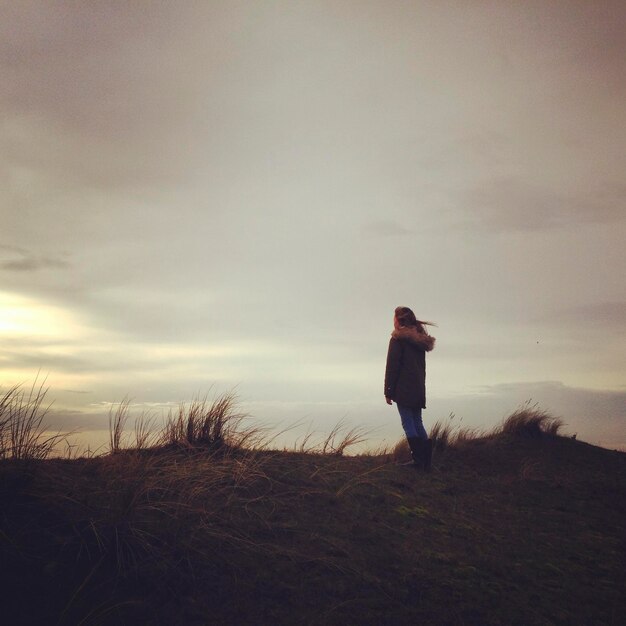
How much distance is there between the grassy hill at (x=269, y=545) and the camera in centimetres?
344

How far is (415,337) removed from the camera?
8062 mm

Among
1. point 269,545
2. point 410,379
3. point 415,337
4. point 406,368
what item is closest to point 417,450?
point 410,379

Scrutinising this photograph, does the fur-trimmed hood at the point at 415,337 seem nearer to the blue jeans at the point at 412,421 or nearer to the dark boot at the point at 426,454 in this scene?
the blue jeans at the point at 412,421

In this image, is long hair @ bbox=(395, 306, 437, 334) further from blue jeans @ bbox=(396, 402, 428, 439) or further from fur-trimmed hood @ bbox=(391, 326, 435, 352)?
blue jeans @ bbox=(396, 402, 428, 439)

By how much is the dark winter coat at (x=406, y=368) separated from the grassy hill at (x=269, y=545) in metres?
1.43

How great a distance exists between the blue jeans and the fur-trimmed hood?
0.97m

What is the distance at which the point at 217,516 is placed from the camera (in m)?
4.45

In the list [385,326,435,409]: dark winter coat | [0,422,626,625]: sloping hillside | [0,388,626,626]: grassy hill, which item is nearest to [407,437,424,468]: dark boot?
[385,326,435,409]: dark winter coat

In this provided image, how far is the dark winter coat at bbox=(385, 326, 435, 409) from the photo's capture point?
7.93 m

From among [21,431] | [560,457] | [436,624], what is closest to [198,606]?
[436,624]

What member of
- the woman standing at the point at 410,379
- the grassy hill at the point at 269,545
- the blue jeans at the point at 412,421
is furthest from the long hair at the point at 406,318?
the grassy hill at the point at 269,545

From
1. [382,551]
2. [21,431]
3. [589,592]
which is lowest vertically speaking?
[589,592]

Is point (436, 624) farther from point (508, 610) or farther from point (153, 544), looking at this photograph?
point (153, 544)

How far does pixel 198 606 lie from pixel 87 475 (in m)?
2.43
